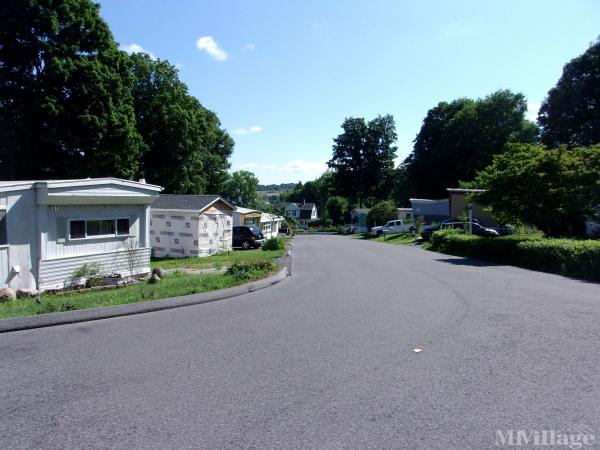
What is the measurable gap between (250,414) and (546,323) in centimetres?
589

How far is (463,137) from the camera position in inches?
2351

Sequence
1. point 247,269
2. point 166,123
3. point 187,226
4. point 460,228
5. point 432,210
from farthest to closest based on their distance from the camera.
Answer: point 432,210
point 166,123
point 460,228
point 187,226
point 247,269

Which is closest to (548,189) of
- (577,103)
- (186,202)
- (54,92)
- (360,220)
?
(186,202)

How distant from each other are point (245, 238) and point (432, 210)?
23607 mm

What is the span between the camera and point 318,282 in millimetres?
14141

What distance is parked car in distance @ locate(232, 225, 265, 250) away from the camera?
34812mm

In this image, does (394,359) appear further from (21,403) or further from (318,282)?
(318,282)

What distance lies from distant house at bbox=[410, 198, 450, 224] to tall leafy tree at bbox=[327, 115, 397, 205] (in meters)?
27.8

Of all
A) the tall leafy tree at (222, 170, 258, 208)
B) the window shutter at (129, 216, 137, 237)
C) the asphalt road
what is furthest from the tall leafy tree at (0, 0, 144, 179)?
the tall leafy tree at (222, 170, 258, 208)

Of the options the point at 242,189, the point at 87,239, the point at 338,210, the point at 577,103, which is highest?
the point at 577,103

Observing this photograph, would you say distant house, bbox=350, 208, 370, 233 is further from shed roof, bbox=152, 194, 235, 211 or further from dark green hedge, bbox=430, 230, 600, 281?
shed roof, bbox=152, 194, 235, 211

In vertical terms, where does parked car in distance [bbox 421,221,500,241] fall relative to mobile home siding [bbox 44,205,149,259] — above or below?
below

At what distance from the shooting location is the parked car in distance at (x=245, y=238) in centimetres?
3481

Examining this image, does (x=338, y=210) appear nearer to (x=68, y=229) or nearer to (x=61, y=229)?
(x=68, y=229)
